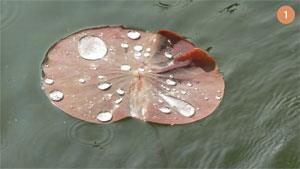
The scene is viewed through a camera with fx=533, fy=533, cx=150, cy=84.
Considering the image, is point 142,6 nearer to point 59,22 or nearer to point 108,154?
point 59,22

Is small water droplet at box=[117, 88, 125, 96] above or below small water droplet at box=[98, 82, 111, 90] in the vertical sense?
below

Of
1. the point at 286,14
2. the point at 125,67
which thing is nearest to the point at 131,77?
the point at 125,67

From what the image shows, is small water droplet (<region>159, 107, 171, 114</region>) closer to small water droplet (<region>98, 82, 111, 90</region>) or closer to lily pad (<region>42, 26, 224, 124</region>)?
lily pad (<region>42, 26, 224, 124</region>)

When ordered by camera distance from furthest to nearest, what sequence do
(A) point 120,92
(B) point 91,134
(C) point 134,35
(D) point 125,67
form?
(C) point 134,35, (D) point 125,67, (A) point 120,92, (B) point 91,134

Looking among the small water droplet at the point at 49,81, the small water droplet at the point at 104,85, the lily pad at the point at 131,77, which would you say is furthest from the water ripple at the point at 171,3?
the small water droplet at the point at 49,81

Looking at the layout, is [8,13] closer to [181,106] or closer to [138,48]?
[138,48]

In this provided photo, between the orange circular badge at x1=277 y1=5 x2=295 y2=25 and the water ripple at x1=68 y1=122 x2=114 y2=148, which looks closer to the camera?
the water ripple at x1=68 y1=122 x2=114 y2=148

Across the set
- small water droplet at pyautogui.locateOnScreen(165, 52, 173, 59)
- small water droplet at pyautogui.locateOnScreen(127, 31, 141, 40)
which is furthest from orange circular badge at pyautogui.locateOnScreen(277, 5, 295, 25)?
small water droplet at pyautogui.locateOnScreen(127, 31, 141, 40)
